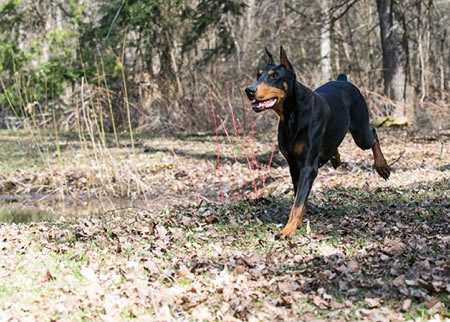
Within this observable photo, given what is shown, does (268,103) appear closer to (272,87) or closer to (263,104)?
(263,104)

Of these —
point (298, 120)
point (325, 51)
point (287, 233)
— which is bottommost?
point (287, 233)

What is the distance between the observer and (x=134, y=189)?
11195 millimetres

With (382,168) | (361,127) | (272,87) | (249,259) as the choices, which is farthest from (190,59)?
(249,259)

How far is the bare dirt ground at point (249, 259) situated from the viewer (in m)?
4.35

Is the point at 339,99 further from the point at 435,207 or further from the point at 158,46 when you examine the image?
the point at 158,46

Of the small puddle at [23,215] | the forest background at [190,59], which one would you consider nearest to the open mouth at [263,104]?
the small puddle at [23,215]

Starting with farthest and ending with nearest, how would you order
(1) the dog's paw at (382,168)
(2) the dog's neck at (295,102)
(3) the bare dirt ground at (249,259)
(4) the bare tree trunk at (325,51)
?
1. (4) the bare tree trunk at (325,51)
2. (1) the dog's paw at (382,168)
3. (2) the dog's neck at (295,102)
4. (3) the bare dirt ground at (249,259)

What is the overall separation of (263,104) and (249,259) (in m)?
1.57

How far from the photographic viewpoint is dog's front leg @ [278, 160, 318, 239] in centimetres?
626

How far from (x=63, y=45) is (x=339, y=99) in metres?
18.2

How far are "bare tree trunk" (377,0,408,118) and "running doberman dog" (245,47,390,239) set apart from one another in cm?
1114

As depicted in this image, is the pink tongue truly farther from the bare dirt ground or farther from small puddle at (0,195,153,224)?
small puddle at (0,195,153,224)

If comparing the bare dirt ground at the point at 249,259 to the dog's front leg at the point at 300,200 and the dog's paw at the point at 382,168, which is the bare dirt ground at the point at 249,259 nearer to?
the dog's front leg at the point at 300,200

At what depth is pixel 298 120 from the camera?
21.1 feet
